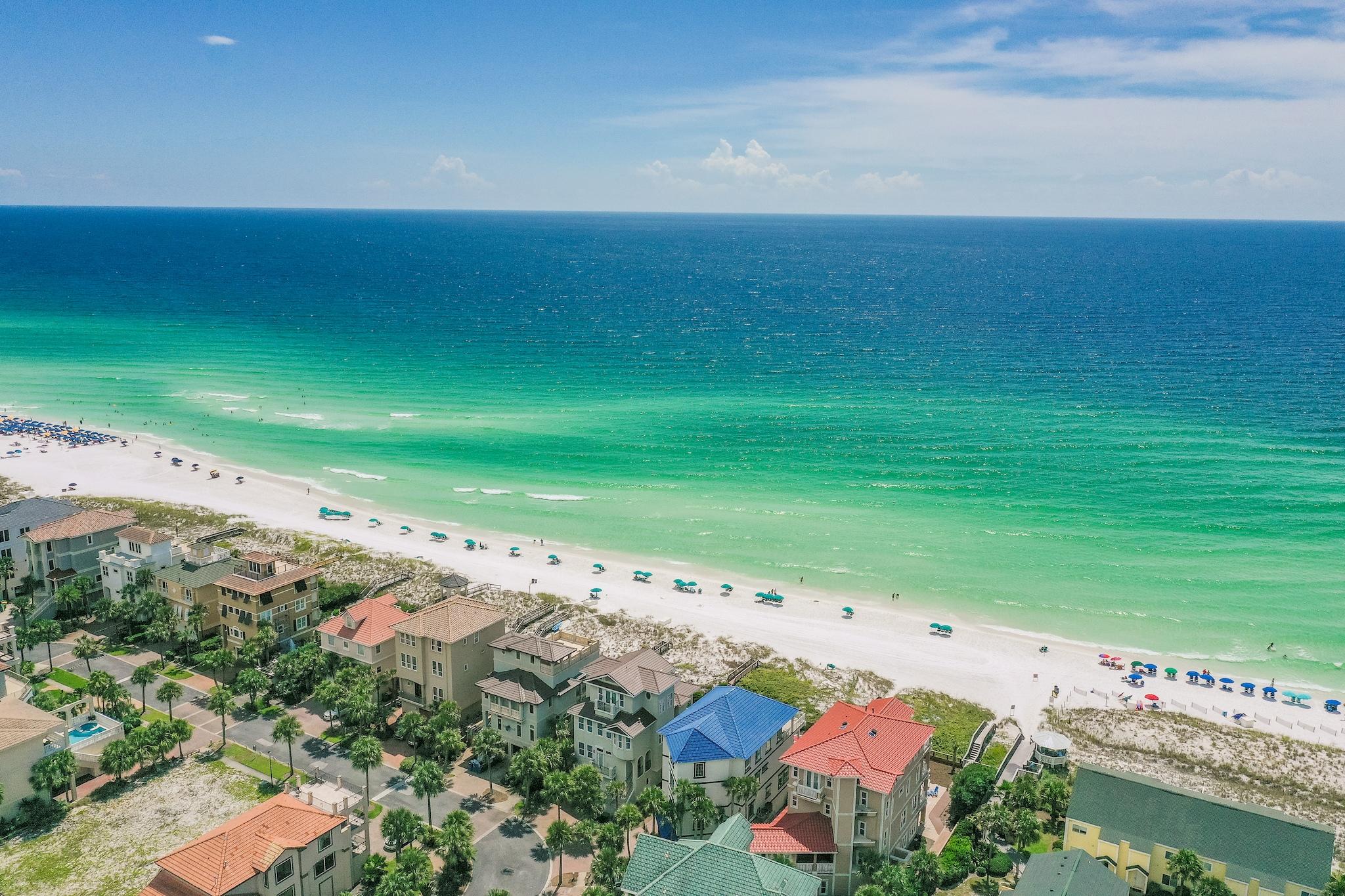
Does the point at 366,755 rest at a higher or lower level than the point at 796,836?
higher

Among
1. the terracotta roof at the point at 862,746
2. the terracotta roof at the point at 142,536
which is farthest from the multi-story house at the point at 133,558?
the terracotta roof at the point at 862,746

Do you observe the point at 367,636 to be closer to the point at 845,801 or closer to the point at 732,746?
the point at 732,746

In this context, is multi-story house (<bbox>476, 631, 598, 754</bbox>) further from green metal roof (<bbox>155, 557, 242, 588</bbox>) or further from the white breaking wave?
the white breaking wave

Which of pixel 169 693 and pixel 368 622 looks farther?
pixel 368 622

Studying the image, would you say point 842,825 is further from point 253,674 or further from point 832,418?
point 832,418

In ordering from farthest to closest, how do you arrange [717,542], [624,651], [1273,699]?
1. [717,542]
2. [624,651]
3. [1273,699]

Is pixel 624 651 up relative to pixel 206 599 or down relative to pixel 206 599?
down

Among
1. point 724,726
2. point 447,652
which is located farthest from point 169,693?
point 724,726

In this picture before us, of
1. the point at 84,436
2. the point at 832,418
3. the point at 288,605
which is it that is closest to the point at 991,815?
the point at 288,605
